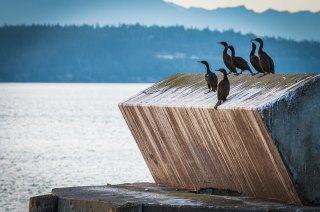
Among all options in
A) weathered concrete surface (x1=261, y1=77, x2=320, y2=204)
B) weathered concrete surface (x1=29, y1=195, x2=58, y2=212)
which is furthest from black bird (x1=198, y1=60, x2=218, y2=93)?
weathered concrete surface (x1=29, y1=195, x2=58, y2=212)

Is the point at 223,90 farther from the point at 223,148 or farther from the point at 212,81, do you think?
the point at 223,148

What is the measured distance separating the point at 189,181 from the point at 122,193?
116cm

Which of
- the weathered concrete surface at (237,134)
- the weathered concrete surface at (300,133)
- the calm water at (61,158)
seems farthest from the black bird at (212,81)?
the calm water at (61,158)

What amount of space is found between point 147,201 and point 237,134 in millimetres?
1620

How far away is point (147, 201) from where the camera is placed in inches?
628

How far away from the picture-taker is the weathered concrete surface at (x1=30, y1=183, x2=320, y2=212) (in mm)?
15266

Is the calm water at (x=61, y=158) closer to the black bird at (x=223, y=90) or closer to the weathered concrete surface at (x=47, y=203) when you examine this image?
the weathered concrete surface at (x=47, y=203)

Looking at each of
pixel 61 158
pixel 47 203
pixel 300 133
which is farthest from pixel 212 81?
pixel 61 158

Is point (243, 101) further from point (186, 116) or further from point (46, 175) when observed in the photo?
point (46, 175)

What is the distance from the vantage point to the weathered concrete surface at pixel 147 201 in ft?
50.1

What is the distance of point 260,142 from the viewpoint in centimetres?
1528

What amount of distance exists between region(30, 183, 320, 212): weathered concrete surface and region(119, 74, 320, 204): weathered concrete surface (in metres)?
0.30

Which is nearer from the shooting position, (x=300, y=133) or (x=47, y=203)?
(x=300, y=133)

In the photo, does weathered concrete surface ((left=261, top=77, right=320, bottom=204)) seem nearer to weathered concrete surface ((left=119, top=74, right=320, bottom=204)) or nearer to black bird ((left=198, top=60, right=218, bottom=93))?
weathered concrete surface ((left=119, top=74, right=320, bottom=204))
